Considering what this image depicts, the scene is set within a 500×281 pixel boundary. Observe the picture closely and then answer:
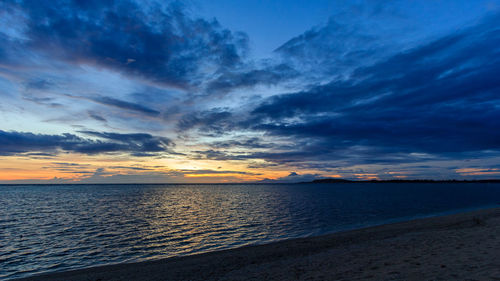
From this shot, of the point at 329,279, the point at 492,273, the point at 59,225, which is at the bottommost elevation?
the point at 59,225

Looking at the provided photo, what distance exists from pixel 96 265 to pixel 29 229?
85.9ft

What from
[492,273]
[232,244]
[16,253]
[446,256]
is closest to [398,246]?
[446,256]

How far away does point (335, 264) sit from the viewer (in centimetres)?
1625

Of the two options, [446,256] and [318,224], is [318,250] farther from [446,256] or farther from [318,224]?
[318,224]

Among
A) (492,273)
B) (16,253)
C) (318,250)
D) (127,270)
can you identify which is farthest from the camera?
(16,253)

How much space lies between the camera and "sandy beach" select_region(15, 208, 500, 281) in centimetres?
1241

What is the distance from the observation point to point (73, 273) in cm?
2005

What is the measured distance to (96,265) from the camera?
22.8 metres

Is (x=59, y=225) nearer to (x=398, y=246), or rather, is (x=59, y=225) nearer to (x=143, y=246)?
(x=143, y=246)

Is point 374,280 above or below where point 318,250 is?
above

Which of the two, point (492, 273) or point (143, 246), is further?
point (143, 246)

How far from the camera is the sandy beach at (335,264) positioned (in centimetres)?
1241

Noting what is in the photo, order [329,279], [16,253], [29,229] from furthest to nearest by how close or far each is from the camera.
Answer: [29,229]
[16,253]
[329,279]

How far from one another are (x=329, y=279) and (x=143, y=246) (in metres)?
23.3
